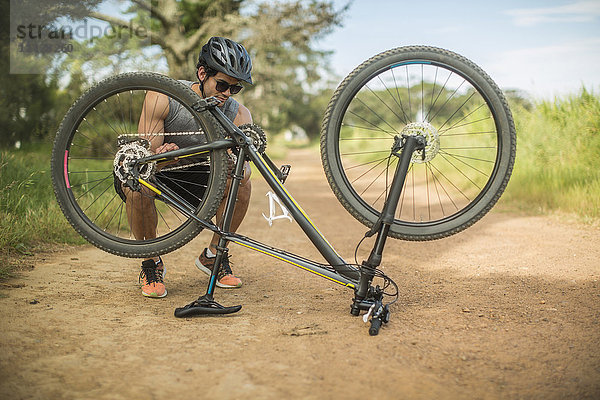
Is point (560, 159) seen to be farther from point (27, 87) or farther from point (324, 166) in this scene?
point (27, 87)

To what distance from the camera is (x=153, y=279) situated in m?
3.16

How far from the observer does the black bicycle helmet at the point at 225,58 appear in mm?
3045

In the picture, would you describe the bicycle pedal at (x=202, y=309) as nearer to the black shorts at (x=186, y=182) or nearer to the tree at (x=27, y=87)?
the black shorts at (x=186, y=182)

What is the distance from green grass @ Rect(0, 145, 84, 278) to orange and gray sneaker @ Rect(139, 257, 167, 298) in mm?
994

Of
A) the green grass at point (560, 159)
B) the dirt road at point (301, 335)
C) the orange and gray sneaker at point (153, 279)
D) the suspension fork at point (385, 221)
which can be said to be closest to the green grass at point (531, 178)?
the green grass at point (560, 159)

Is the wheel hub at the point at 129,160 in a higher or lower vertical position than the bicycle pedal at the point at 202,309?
higher

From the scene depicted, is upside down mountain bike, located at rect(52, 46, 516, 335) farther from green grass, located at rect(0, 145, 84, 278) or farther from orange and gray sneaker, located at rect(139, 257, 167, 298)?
green grass, located at rect(0, 145, 84, 278)

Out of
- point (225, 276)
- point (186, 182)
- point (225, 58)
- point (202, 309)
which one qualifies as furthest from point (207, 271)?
point (225, 58)

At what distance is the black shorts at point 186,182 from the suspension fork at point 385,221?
113 cm

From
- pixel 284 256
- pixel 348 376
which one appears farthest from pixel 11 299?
pixel 348 376

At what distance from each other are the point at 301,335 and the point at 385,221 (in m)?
0.75

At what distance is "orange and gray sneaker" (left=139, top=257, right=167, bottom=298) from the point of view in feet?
10.2

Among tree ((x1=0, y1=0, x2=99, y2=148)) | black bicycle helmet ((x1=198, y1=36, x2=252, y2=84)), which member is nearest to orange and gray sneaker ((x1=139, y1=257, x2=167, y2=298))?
black bicycle helmet ((x1=198, y1=36, x2=252, y2=84))

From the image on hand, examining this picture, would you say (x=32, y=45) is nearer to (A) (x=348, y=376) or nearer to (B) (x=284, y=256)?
(B) (x=284, y=256)
